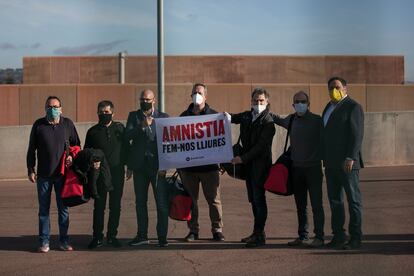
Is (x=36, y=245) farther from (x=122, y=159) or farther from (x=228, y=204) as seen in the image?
(x=228, y=204)

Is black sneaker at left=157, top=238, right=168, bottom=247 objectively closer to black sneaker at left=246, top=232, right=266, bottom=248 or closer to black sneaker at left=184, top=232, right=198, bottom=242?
black sneaker at left=184, top=232, right=198, bottom=242

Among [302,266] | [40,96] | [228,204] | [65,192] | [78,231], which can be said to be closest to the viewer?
[302,266]

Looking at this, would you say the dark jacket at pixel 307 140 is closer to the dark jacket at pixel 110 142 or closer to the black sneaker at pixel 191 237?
the black sneaker at pixel 191 237

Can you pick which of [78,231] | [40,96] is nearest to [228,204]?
[78,231]

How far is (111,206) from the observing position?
8250mm

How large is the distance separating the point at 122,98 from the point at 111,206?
39.6 feet

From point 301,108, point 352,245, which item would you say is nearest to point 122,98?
point 301,108

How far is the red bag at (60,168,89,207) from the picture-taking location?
A: 25.5 ft

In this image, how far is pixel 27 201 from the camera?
1169 cm

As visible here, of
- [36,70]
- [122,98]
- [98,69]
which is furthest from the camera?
[36,70]

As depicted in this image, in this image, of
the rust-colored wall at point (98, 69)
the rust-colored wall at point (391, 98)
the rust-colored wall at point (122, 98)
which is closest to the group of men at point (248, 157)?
the rust-colored wall at point (122, 98)

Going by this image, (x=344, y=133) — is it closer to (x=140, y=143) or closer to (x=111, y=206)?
(x=140, y=143)

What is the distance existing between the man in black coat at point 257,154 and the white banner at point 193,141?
247mm

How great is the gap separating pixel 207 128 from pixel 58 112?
1.71m
